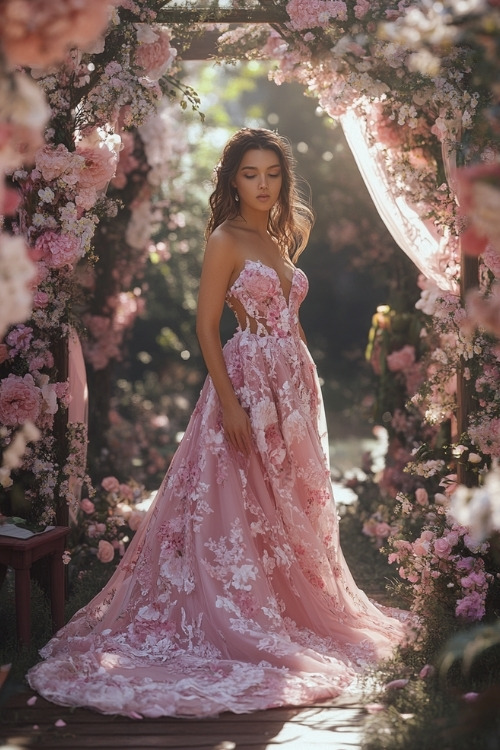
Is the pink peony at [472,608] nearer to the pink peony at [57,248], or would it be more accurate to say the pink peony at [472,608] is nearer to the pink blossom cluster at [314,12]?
the pink peony at [57,248]

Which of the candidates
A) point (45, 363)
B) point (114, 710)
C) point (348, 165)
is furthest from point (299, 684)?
point (348, 165)

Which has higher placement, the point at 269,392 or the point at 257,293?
the point at 257,293

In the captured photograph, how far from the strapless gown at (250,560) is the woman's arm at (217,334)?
0.22 ft

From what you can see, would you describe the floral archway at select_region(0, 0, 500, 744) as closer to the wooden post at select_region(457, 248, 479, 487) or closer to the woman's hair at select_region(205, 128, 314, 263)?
the wooden post at select_region(457, 248, 479, 487)

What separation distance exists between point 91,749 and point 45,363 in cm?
184

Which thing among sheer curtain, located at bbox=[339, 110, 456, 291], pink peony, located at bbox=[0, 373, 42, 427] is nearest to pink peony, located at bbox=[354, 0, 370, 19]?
sheer curtain, located at bbox=[339, 110, 456, 291]

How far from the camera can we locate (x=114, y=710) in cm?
325

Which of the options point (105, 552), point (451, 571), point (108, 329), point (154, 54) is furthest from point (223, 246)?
point (108, 329)

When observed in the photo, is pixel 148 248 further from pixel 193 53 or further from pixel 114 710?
pixel 114 710

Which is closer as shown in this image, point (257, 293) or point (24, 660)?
point (24, 660)

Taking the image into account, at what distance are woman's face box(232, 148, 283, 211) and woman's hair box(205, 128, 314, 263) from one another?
0.02 metres

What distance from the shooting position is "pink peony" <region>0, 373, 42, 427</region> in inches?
163

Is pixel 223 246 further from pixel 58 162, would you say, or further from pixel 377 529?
pixel 377 529

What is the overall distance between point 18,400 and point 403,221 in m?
1.88
